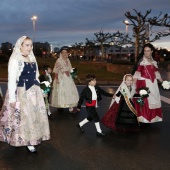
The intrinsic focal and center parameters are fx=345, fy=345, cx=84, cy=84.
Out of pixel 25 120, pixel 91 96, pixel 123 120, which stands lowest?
pixel 123 120

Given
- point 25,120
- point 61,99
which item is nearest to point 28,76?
point 25,120

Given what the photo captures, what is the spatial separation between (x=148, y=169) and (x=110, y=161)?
63 centimetres

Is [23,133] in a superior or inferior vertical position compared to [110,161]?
superior

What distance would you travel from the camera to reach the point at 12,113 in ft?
18.5

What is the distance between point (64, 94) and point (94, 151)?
411cm

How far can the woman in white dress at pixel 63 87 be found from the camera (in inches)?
384

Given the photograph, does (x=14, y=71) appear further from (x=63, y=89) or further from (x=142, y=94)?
(x=63, y=89)

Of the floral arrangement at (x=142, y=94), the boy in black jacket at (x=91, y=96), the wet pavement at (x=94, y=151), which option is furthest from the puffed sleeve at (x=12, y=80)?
the floral arrangement at (x=142, y=94)

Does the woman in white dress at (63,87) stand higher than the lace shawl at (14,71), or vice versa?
the lace shawl at (14,71)

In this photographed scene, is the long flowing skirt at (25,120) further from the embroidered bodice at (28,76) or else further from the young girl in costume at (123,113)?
the young girl in costume at (123,113)

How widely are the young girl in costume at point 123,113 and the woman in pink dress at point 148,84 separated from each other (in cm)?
56

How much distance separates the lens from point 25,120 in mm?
5586

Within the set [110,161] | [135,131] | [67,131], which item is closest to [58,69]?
[67,131]

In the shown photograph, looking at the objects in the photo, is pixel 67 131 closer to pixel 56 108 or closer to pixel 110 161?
pixel 110 161
